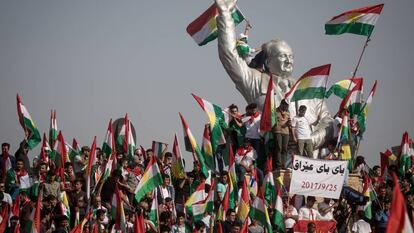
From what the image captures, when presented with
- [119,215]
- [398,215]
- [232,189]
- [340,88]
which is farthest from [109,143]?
[398,215]

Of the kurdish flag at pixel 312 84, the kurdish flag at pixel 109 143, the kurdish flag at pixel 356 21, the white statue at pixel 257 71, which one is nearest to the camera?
the kurdish flag at pixel 109 143

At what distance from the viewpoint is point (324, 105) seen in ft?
88.2

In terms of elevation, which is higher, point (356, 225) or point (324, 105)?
point (324, 105)

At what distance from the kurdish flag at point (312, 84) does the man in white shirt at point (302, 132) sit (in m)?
0.34

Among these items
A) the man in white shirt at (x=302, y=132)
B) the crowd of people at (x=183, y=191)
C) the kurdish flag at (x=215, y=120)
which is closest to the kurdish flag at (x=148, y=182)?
the crowd of people at (x=183, y=191)

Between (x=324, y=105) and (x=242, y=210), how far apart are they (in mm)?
8358

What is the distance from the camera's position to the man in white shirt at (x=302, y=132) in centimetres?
2406

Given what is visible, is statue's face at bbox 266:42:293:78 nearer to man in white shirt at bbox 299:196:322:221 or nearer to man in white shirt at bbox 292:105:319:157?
man in white shirt at bbox 292:105:319:157

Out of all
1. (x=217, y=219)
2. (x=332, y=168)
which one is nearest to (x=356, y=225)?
(x=332, y=168)

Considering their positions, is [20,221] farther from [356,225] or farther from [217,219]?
[356,225]

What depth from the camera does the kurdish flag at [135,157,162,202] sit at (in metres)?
19.8

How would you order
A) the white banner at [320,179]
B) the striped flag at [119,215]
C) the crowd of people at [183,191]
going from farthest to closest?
1. the white banner at [320,179]
2. the crowd of people at [183,191]
3. the striped flag at [119,215]

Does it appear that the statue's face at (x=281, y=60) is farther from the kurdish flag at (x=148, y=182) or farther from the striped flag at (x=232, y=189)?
the kurdish flag at (x=148, y=182)

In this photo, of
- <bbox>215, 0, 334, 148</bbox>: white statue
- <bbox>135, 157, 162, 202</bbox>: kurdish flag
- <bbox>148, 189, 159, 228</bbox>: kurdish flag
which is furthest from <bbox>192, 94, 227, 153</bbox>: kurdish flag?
<bbox>148, 189, 159, 228</bbox>: kurdish flag
